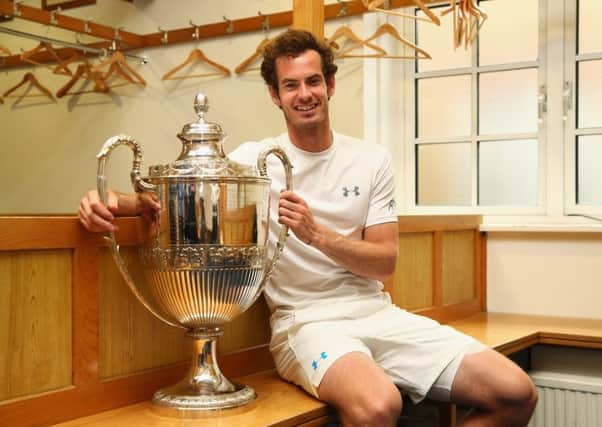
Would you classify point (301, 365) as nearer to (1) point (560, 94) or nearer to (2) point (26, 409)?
(2) point (26, 409)

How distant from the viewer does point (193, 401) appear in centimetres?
173

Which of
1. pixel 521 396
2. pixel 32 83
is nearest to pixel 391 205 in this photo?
pixel 521 396

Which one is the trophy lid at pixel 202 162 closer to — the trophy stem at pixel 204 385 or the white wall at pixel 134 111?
the trophy stem at pixel 204 385

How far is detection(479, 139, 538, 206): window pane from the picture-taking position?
11.0ft

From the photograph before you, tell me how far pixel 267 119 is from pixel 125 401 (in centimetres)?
224

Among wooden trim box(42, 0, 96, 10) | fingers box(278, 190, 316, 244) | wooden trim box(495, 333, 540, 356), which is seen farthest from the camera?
wooden trim box(42, 0, 96, 10)

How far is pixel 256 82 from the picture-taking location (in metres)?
3.92

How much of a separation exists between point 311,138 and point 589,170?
1.60m

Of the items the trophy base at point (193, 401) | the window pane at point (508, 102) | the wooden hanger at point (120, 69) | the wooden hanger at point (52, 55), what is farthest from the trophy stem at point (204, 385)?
the wooden hanger at point (52, 55)

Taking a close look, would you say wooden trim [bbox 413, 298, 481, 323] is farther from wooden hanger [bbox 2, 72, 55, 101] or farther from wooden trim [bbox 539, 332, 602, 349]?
wooden hanger [bbox 2, 72, 55, 101]

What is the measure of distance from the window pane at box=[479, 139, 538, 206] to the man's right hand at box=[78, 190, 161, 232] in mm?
2055

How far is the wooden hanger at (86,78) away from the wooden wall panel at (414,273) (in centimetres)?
219

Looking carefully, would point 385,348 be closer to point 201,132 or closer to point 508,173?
point 201,132

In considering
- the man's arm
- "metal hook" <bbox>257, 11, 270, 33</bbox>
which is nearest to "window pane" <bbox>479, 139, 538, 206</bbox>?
"metal hook" <bbox>257, 11, 270, 33</bbox>
